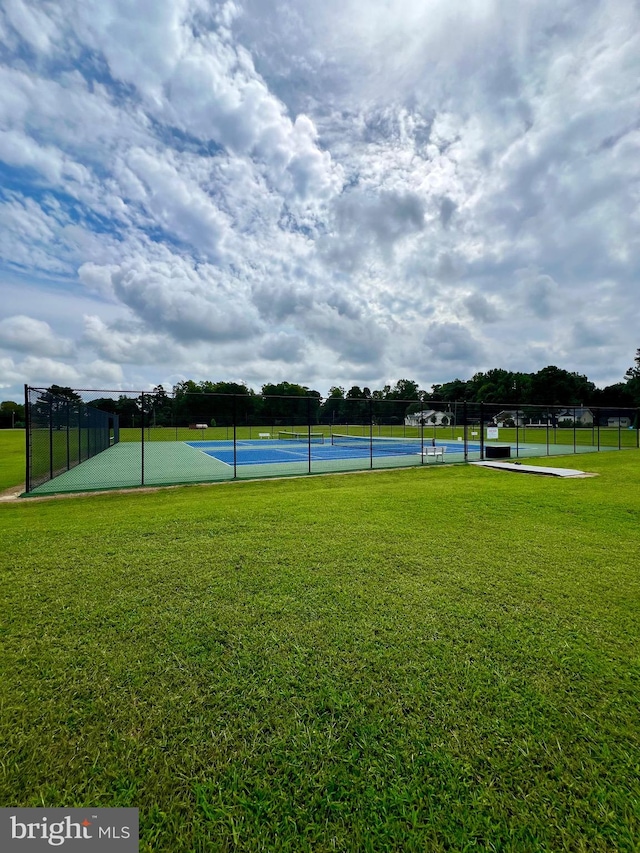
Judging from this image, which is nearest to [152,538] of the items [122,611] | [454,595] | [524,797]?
[122,611]

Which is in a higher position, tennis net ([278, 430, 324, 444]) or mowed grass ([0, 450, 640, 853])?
tennis net ([278, 430, 324, 444])

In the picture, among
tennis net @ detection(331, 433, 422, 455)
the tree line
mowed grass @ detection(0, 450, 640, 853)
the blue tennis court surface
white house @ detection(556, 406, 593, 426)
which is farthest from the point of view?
the tree line

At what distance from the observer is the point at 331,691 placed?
6.41 ft

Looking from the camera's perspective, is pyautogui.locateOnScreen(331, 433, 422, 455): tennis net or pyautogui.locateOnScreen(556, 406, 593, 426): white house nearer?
pyautogui.locateOnScreen(556, 406, 593, 426): white house

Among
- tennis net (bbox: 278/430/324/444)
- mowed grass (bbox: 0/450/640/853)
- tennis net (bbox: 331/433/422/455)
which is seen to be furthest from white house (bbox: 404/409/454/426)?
mowed grass (bbox: 0/450/640/853)

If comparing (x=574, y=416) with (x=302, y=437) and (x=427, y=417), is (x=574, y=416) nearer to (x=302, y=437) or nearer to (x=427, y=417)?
(x=302, y=437)

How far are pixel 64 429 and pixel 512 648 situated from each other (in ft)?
41.7

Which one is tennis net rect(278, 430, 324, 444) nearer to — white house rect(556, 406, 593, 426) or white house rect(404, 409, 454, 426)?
white house rect(404, 409, 454, 426)

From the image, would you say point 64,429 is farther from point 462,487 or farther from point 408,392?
point 408,392

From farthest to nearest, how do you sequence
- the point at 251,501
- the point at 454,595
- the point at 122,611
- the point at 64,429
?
the point at 64,429 → the point at 251,501 → the point at 454,595 → the point at 122,611

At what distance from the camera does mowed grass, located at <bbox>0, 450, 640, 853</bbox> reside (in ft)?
4.52

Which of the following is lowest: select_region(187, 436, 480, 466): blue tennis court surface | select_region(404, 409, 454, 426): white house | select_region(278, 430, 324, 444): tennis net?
select_region(187, 436, 480, 466): blue tennis court surface

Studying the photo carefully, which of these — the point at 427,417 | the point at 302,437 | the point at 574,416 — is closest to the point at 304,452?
the point at 302,437

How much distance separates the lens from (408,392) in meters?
86.6
